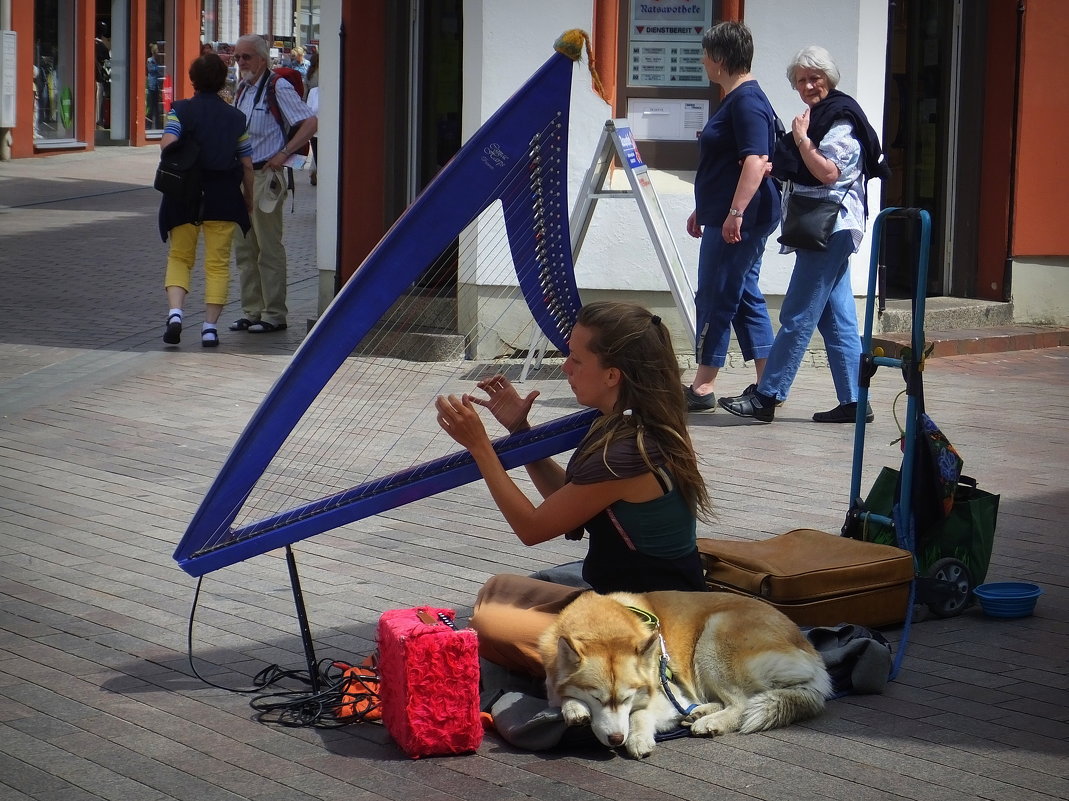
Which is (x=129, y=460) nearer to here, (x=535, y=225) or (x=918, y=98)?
Result: (x=535, y=225)

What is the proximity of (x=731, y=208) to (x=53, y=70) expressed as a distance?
20.2 m

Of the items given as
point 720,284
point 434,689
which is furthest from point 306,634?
point 720,284

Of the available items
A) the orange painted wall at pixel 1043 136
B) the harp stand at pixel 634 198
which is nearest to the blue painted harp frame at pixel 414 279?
the harp stand at pixel 634 198

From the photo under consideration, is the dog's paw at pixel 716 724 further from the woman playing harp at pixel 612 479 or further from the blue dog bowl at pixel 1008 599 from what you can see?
the blue dog bowl at pixel 1008 599

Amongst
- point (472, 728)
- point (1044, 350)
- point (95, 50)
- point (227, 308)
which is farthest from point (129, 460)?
point (95, 50)

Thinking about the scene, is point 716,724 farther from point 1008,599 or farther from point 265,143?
point 265,143

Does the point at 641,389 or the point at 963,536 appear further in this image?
the point at 963,536

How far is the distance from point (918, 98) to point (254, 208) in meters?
5.18

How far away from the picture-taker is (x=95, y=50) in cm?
2716

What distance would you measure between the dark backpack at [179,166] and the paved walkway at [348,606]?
1.08 metres

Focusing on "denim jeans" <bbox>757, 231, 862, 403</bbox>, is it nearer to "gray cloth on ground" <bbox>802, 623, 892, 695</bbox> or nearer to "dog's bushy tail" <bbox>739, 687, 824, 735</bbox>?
"gray cloth on ground" <bbox>802, 623, 892, 695</bbox>

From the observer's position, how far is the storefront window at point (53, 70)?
24.9 meters

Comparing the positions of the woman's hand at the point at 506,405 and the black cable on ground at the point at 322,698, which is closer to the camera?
the black cable on ground at the point at 322,698

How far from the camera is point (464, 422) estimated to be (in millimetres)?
4082
